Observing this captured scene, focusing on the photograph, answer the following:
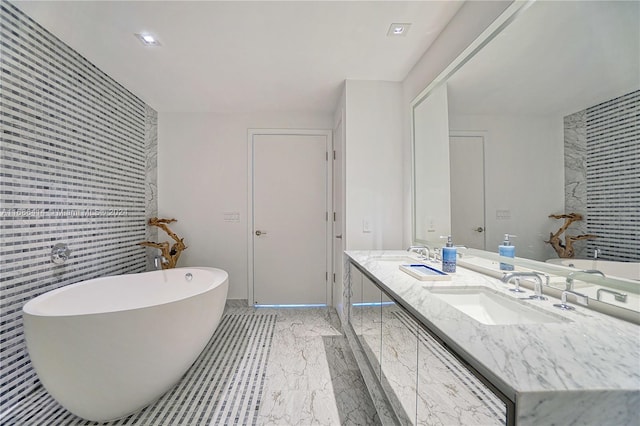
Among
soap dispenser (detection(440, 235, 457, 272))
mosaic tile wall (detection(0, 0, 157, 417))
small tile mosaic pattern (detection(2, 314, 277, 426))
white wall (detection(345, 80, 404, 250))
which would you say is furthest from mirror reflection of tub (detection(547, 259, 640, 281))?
mosaic tile wall (detection(0, 0, 157, 417))

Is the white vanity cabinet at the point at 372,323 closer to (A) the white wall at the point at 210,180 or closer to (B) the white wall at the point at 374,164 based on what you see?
(B) the white wall at the point at 374,164

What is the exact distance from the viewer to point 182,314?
5.10 ft

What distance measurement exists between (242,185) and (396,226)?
1.83m

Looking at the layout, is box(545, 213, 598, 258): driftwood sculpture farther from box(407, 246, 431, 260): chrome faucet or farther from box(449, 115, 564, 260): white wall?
box(407, 246, 431, 260): chrome faucet

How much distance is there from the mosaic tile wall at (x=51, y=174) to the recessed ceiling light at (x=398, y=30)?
2.24 metres

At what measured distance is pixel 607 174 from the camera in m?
0.86

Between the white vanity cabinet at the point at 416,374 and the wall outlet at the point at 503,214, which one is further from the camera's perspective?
the wall outlet at the point at 503,214

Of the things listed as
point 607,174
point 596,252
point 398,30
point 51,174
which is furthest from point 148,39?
point 596,252

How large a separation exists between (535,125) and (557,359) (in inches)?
38.7

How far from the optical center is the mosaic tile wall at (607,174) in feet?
2.60

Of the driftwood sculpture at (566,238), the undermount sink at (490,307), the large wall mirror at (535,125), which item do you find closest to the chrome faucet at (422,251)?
the large wall mirror at (535,125)

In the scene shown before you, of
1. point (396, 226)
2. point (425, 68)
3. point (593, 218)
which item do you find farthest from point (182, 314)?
point (425, 68)

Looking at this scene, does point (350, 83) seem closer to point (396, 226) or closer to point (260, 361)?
point (396, 226)

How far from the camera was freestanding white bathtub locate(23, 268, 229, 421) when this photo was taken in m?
1.27
